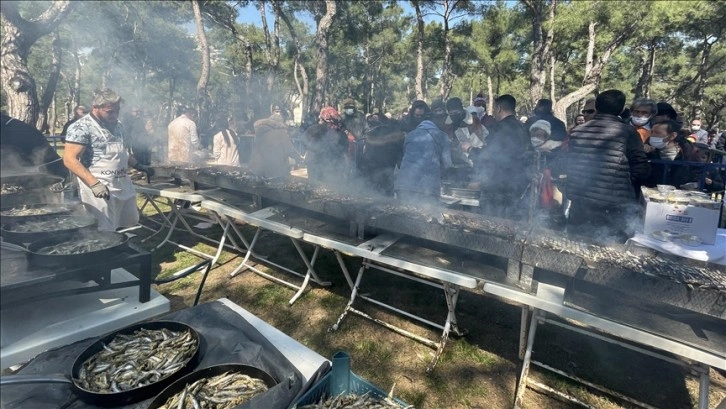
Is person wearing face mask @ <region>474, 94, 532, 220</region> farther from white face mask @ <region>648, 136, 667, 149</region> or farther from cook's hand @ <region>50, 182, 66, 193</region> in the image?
cook's hand @ <region>50, 182, 66, 193</region>

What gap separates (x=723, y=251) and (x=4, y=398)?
4179 mm

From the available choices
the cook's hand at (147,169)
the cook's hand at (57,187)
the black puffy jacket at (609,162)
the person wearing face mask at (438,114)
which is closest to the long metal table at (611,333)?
the black puffy jacket at (609,162)

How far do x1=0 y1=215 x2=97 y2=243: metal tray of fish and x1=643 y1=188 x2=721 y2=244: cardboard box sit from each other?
164 inches

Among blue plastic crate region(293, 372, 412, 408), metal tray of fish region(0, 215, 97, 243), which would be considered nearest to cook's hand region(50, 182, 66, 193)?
metal tray of fish region(0, 215, 97, 243)

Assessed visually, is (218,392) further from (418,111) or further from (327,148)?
(418,111)

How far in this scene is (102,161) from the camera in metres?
4.11

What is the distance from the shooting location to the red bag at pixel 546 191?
5176mm

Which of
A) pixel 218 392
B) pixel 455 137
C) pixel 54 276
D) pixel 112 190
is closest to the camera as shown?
pixel 218 392

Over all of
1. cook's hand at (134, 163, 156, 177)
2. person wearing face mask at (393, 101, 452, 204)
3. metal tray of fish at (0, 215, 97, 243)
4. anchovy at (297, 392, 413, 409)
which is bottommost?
anchovy at (297, 392, 413, 409)

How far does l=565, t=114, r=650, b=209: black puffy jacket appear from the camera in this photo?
3.47 meters

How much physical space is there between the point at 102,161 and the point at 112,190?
0.37m

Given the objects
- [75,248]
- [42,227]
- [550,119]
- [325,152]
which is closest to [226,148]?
[325,152]

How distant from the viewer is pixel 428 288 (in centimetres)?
479

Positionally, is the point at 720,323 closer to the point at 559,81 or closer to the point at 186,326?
the point at 186,326
